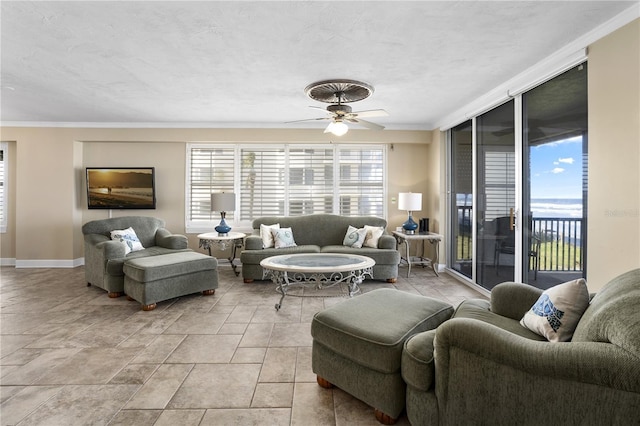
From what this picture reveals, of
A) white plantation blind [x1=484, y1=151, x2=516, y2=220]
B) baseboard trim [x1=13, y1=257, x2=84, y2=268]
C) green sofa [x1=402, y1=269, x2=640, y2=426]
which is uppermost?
white plantation blind [x1=484, y1=151, x2=516, y2=220]

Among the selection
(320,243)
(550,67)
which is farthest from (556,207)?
(320,243)

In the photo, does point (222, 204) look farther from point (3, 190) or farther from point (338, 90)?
point (3, 190)

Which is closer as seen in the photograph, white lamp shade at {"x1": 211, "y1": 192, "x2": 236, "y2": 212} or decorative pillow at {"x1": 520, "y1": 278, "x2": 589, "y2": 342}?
decorative pillow at {"x1": 520, "y1": 278, "x2": 589, "y2": 342}

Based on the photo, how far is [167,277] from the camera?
384cm

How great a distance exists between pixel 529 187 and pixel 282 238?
135 inches

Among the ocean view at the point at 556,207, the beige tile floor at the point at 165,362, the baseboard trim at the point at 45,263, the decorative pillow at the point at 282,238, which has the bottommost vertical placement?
the beige tile floor at the point at 165,362

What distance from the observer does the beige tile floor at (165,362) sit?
192cm

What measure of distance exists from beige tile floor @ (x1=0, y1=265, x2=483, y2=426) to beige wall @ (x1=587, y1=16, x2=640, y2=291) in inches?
72.0

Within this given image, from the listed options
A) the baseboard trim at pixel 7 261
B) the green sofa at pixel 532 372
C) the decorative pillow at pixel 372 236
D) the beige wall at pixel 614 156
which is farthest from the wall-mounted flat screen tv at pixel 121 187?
the beige wall at pixel 614 156

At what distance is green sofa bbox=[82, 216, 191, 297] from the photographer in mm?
4121

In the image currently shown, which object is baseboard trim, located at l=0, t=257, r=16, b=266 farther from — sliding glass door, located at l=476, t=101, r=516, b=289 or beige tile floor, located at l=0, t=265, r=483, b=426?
sliding glass door, located at l=476, t=101, r=516, b=289

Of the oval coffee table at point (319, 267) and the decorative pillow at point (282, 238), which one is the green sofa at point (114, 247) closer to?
the decorative pillow at point (282, 238)

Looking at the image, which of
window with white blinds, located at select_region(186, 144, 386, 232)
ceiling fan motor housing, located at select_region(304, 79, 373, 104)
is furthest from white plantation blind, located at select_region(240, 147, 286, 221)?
ceiling fan motor housing, located at select_region(304, 79, 373, 104)

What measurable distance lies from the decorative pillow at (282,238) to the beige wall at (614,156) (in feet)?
12.5
